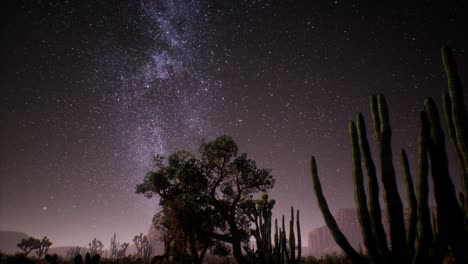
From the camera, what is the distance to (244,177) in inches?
638

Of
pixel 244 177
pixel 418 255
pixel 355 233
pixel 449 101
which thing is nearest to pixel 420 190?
pixel 418 255

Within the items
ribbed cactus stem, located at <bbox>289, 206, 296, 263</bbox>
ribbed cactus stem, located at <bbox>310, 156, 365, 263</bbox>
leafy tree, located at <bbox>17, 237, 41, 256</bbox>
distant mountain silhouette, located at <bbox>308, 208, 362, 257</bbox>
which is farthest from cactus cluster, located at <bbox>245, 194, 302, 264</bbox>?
distant mountain silhouette, located at <bbox>308, 208, 362, 257</bbox>

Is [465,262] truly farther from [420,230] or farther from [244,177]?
[244,177]

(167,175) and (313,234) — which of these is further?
(313,234)

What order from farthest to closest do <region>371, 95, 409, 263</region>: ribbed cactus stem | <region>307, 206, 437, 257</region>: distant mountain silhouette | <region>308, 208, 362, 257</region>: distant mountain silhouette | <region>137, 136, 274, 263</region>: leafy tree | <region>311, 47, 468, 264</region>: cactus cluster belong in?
<region>307, 206, 437, 257</region>: distant mountain silhouette → <region>308, 208, 362, 257</region>: distant mountain silhouette → <region>137, 136, 274, 263</region>: leafy tree → <region>371, 95, 409, 263</region>: ribbed cactus stem → <region>311, 47, 468, 264</region>: cactus cluster

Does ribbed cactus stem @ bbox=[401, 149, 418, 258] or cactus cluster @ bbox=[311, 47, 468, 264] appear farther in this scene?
ribbed cactus stem @ bbox=[401, 149, 418, 258]

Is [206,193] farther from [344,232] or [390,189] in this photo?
[344,232]

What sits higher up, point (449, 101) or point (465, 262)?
point (449, 101)

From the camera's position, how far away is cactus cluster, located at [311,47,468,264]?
3.53 metres

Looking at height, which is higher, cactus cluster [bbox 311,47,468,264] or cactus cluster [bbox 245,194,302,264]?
cactus cluster [bbox 311,47,468,264]

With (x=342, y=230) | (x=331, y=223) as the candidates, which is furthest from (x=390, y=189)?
(x=342, y=230)

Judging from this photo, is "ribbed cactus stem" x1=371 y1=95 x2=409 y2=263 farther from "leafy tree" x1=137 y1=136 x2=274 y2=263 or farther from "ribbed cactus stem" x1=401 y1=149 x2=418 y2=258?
"leafy tree" x1=137 y1=136 x2=274 y2=263

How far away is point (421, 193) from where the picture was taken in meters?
3.75

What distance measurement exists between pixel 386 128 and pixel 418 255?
7.05 feet
